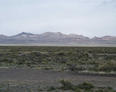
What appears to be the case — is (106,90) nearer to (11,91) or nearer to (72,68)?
(11,91)

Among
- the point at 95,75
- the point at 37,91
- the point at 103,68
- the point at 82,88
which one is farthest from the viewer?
the point at 103,68

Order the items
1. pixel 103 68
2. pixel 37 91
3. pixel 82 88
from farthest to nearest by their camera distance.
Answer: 1. pixel 103 68
2. pixel 82 88
3. pixel 37 91

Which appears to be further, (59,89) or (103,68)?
(103,68)

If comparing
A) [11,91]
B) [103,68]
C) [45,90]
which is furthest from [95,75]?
[11,91]

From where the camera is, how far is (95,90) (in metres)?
15.4

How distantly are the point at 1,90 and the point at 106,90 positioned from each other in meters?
7.02

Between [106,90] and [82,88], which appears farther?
[82,88]

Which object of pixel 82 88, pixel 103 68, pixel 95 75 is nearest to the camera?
pixel 82 88

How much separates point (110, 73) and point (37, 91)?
11.4 meters

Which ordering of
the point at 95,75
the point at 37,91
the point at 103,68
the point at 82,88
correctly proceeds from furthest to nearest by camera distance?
the point at 103,68 → the point at 95,75 → the point at 82,88 → the point at 37,91

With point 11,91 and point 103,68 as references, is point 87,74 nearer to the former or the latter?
point 103,68

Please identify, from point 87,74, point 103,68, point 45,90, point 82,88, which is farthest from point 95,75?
point 45,90

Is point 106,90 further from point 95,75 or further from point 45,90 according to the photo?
point 95,75

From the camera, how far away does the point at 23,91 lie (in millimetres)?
15430
